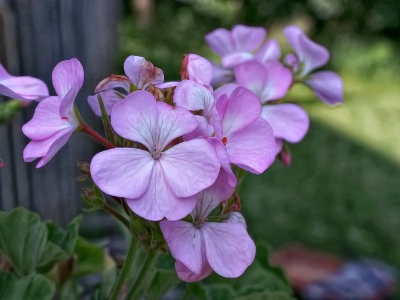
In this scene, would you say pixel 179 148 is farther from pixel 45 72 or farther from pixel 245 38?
pixel 45 72

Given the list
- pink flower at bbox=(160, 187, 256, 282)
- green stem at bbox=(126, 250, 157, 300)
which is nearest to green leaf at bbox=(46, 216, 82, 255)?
green stem at bbox=(126, 250, 157, 300)

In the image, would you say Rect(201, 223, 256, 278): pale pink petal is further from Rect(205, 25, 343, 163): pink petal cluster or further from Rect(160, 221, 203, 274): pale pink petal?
Rect(205, 25, 343, 163): pink petal cluster

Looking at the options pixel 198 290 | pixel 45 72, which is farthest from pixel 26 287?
pixel 45 72

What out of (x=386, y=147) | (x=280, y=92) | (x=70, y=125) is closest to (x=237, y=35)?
(x=280, y=92)

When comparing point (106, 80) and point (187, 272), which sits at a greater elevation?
point (106, 80)

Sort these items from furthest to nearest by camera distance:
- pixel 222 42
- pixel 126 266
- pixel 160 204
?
pixel 222 42
pixel 126 266
pixel 160 204

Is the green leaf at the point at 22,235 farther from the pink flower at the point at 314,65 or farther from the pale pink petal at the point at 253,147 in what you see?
the pink flower at the point at 314,65

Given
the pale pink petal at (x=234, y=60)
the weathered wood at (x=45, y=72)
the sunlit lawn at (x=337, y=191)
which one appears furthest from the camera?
the sunlit lawn at (x=337, y=191)

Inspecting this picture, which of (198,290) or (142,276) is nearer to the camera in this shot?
(142,276)

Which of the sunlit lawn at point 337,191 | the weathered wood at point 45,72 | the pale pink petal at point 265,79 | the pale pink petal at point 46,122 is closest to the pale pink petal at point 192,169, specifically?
the pale pink petal at point 46,122
